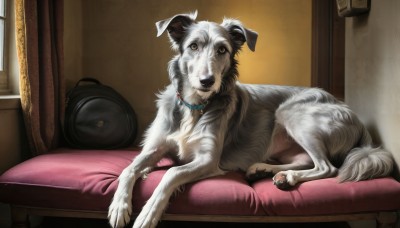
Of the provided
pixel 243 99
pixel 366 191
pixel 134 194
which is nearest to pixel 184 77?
pixel 243 99

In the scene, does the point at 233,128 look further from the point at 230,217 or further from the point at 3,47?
the point at 3,47

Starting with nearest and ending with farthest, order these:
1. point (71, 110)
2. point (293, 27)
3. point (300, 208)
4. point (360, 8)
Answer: point (300, 208)
point (360, 8)
point (71, 110)
point (293, 27)

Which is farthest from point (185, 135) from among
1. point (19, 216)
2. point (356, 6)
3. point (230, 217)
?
point (356, 6)

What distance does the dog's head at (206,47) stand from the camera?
205 centimetres

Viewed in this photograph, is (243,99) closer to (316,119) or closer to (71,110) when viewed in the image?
(316,119)

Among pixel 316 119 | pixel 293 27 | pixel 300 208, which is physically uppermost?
pixel 293 27

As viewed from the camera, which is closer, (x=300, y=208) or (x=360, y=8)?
(x=300, y=208)

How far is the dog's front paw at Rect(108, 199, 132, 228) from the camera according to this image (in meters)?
1.74

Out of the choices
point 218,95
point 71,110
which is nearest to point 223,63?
point 218,95

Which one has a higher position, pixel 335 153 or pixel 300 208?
pixel 335 153

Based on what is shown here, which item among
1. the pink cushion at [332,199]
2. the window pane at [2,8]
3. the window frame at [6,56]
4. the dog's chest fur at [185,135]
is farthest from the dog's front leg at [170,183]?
the window pane at [2,8]

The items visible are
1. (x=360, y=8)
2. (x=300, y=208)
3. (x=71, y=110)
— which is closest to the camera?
(x=300, y=208)

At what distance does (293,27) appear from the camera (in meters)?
3.60

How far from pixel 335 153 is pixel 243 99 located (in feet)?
2.10
